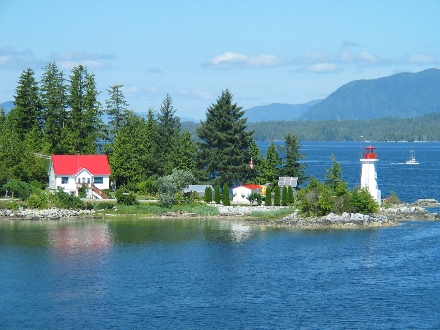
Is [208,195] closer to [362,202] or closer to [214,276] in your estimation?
[362,202]

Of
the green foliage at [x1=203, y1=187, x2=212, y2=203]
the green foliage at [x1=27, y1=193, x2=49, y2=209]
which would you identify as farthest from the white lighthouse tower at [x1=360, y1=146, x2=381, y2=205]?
the green foliage at [x1=27, y1=193, x2=49, y2=209]

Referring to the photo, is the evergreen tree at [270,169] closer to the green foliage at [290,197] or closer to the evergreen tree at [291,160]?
the evergreen tree at [291,160]

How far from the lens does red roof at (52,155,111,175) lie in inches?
2217

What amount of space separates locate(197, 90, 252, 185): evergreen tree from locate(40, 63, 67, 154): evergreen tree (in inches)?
561

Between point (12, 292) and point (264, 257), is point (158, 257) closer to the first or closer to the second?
point (264, 257)

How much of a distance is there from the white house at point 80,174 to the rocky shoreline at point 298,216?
219 inches

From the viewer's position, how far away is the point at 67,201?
50938mm

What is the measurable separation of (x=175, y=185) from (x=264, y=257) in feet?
57.0

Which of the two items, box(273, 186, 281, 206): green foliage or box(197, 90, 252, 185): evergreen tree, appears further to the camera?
box(197, 90, 252, 185): evergreen tree

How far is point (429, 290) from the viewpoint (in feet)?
96.8

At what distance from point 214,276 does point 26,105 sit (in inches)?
1707

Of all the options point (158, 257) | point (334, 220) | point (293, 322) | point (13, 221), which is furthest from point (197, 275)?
point (13, 221)

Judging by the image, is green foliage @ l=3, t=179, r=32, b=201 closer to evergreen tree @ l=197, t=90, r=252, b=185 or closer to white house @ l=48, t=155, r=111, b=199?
white house @ l=48, t=155, r=111, b=199

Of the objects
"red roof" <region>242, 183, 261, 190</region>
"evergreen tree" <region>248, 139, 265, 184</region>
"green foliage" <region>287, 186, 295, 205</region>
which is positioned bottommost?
"green foliage" <region>287, 186, 295, 205</region>
